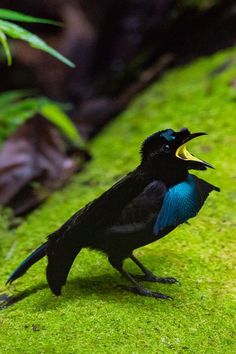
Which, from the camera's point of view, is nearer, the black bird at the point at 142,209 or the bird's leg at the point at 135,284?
the black bird at the point at 142,209

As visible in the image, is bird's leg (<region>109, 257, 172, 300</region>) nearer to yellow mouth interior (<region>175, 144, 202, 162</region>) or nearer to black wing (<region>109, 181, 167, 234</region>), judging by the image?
black wing (<region>109, 181, 167, 234</region>)

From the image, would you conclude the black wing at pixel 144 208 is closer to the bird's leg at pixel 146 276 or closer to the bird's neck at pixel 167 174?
the bird's neck at pixel 167 174

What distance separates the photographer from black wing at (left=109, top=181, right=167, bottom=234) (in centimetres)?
240

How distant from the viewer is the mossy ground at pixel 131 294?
2.23m

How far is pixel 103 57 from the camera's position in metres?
6.27

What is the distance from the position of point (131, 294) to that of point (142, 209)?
0.36 meters

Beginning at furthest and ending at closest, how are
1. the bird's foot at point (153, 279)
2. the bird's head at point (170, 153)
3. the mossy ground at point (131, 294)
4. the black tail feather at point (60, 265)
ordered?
1. the bird's foot at point (153, 279)
2. the black tail feather at point (60, 265)
3. the bird's head at point (170, 153)
4. the mossy ground at point (131, 294)

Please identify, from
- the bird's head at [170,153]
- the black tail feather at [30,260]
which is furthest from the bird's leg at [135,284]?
the bird's head at [170,153]

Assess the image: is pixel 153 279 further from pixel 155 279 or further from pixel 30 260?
pixel 30 260

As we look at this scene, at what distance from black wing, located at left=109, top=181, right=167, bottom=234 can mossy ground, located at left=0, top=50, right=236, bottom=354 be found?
296 mm

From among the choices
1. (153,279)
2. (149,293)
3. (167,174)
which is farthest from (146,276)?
(167,174)

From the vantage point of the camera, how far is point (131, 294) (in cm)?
255

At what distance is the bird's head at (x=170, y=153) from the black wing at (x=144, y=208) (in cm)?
8

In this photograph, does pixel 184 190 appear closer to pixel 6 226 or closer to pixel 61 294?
pixel 61 294
